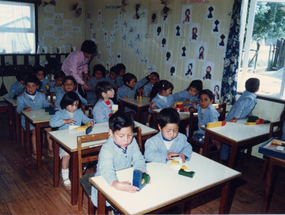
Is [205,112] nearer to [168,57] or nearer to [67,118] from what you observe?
[67,118]

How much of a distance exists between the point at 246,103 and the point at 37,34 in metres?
5.27

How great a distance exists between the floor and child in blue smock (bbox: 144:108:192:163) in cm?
81

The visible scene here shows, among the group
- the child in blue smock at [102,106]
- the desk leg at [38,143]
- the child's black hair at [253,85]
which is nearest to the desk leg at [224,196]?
the child in blue smock at [102,106]

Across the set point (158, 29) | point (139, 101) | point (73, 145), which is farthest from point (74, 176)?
point (158, 29)

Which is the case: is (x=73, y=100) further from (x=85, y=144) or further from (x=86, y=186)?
(x=86, y=186)

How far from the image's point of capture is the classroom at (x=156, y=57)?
288 centimetres

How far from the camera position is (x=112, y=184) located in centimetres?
167

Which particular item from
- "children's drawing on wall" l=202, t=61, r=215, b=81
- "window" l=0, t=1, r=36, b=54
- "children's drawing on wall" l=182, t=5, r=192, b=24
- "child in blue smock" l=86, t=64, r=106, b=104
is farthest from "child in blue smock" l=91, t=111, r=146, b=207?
"window" l=0, t=1, r=36, b=54

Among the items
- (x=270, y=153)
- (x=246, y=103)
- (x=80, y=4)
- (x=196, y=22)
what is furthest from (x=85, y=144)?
(x=80, y=4)

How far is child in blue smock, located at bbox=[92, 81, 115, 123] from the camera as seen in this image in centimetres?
330

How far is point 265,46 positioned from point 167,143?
9.15 ft

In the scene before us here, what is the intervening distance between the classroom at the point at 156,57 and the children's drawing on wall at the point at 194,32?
17 millimetres

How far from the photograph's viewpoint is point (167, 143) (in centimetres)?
228

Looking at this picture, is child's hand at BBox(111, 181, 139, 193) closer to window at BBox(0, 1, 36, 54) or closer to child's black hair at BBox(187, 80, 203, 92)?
child's black hair at BBox(187, 80, 203, 92)
